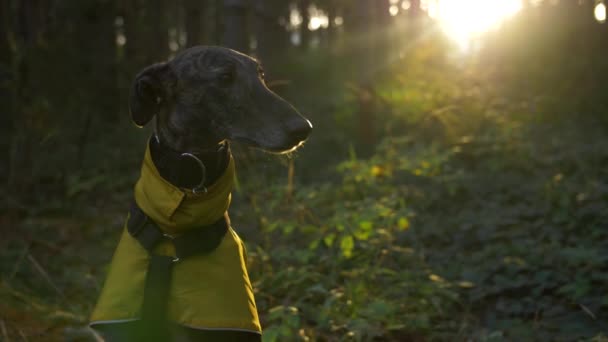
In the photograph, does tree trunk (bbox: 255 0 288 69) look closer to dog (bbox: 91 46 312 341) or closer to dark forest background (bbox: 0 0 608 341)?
dark forest background (bbox: 0 0 608 341)

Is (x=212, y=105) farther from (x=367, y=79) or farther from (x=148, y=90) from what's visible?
(x=367, y=79)

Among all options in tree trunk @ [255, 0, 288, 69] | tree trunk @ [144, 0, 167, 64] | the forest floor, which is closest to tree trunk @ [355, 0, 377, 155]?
the forest floor

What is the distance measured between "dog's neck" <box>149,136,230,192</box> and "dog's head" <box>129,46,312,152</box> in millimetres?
34

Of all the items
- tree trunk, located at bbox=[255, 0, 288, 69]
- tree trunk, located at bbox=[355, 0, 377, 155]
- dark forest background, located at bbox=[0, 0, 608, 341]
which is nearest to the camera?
dark forest background, located at bbox=[0, 0, 608, 341]

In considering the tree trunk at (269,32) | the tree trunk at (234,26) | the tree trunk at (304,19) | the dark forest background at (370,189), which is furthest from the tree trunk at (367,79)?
the tree trunk at (304,19)

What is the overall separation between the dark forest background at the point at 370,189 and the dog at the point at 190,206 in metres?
0.65

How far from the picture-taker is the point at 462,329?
4.28 meters

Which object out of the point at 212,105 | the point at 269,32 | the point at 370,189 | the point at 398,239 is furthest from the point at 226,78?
the point at 269,32

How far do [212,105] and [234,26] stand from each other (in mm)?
8532

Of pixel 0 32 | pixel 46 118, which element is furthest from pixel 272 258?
pixel 0 32

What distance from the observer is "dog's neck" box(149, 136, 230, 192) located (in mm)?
2781

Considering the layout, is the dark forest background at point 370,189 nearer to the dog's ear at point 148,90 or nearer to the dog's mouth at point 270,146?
the dog's mouth at point 270,146

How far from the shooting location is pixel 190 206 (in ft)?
8.99

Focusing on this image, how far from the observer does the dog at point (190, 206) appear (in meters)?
2.72
